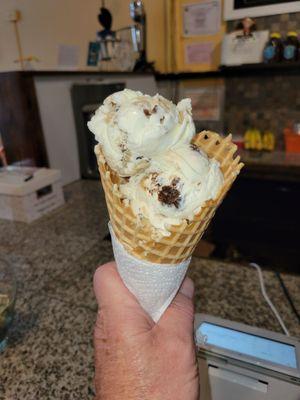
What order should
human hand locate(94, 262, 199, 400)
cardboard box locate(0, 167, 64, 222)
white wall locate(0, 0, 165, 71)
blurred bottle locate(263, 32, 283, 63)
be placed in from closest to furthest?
human hand locate(94, 262, 199, 400) → cardboard box locate(0, 167, 64, 222) → white wall locate(0, 0, 165, 71) → blurred bottle locate(263, 32, 283, 63)

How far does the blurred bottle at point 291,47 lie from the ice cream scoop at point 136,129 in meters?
1.65

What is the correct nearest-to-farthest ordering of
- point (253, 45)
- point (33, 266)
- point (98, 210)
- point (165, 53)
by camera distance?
point (33, 266), point (98, 210), point (253, 45), point (165, 53)

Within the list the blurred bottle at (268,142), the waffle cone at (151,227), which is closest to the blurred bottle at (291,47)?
the blurred bottle at (268,142)

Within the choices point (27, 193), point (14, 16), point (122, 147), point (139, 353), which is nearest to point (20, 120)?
point (27, 193)

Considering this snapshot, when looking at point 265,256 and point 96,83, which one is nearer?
point 265,256

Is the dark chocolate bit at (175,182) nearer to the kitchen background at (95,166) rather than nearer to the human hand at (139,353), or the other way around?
the human hand at (139,353)

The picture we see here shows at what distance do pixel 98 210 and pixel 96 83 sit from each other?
0.78 meters

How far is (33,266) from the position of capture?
0.86m

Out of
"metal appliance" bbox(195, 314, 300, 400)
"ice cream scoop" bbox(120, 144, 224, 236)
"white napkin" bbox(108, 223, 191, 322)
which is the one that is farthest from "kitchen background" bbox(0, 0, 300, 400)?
"ice cream scoop" bbox(120, 144, 224, 236)

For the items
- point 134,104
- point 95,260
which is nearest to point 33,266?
point 95,260

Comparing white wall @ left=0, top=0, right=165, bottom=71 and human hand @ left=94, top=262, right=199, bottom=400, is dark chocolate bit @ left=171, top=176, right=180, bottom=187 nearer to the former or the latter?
human hand @ left=94, top=262, right=199, bottom=400

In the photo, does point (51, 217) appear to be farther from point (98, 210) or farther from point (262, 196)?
point (262, 196)

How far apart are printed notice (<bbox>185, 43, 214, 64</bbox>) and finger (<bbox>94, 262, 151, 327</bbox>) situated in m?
2.06

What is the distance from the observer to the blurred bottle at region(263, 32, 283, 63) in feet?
5.80
